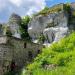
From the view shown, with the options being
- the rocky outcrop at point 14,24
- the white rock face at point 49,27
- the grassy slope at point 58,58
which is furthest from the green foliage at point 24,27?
the grassy slope at point 58,58

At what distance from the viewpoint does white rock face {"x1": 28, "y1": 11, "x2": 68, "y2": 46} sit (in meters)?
61.0

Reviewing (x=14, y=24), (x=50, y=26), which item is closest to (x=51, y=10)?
(x=50, y=26)

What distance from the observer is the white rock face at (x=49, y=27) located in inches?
2400

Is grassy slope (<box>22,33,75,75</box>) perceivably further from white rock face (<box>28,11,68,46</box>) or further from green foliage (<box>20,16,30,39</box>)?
green foliage (<box>20,16,30,39</box>)

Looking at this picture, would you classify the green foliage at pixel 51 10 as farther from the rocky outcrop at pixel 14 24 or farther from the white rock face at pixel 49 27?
the rocky outcrop at pixel 14 24

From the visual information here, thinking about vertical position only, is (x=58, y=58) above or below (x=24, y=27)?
below

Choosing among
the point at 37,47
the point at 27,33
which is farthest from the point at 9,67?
the point at 27,33

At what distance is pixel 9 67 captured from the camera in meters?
56.8

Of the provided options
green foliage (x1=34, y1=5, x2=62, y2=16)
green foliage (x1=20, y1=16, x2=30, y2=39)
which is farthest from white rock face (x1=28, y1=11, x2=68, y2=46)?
green foliage (x1=20, y1=16, x2=30, y2=39)

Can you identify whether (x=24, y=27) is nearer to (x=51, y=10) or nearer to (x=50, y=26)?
(x=51, y=10)

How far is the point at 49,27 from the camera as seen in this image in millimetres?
62719

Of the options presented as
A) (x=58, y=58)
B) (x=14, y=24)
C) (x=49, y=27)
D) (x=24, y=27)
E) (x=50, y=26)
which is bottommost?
(x=58, y=58)

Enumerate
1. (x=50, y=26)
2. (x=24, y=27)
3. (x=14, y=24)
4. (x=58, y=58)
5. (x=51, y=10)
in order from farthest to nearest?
(x=14, y=24) < (x=24, y=27) < (x=51, y=10) < (x=50, y=26) < (x=58, y=58)

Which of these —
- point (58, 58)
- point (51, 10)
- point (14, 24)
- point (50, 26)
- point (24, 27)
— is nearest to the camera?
point (58, 58)
